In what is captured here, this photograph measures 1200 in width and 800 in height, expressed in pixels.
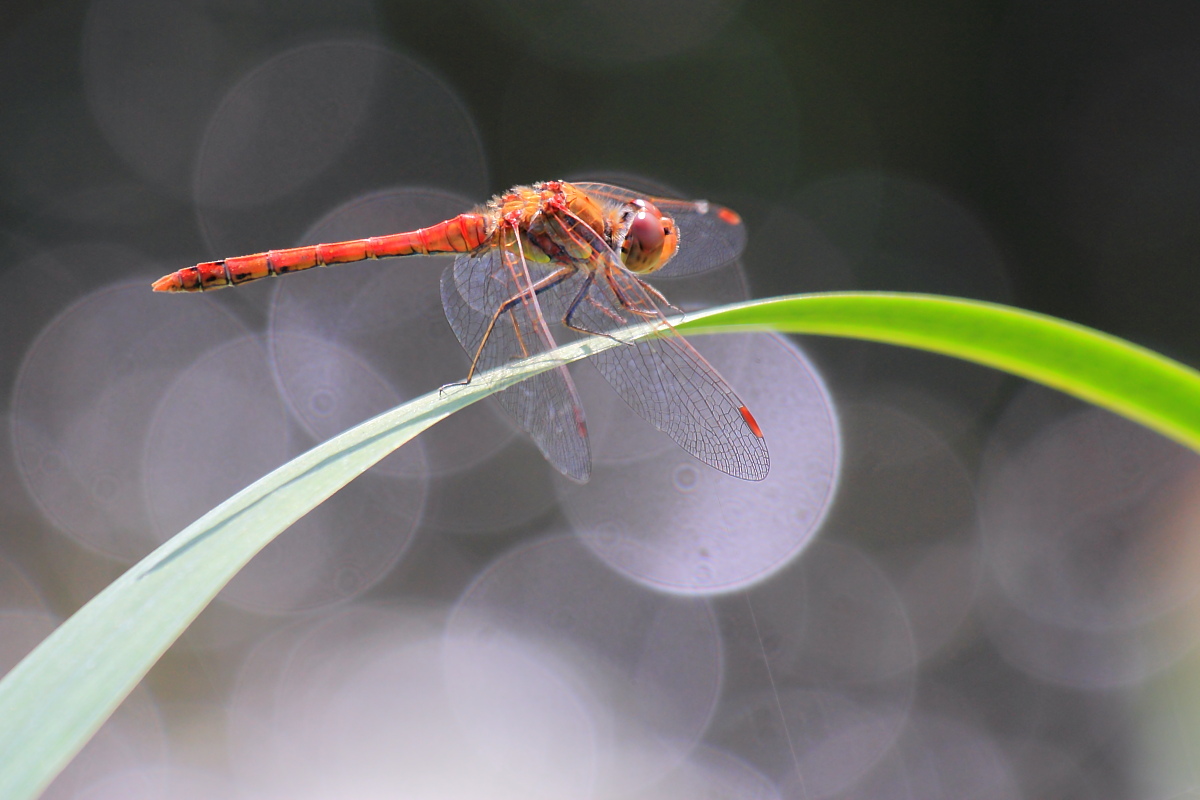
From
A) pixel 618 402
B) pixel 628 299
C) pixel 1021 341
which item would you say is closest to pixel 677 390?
pixel 628 299

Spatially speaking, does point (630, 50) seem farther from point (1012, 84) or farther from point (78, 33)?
point (78, 33)

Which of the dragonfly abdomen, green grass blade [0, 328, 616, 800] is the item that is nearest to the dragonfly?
the dragonfly abdomen

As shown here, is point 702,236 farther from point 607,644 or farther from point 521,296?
point 607,644

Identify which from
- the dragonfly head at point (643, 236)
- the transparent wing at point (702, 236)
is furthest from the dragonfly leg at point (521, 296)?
the transparent wing at point (702, 236)

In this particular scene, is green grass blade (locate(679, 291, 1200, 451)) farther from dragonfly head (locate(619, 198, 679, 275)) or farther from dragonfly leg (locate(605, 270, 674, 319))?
dragonfly head (locate(619, 198, 679, 275))

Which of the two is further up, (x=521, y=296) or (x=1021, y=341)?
(x=1021, y=341)
